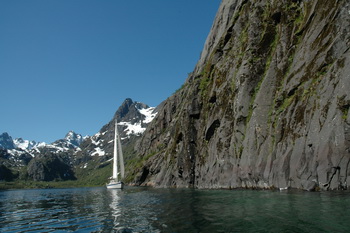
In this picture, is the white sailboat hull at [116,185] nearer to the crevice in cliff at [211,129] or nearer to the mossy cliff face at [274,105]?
the mossy cliff face at [274,105]

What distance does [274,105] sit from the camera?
160 ft

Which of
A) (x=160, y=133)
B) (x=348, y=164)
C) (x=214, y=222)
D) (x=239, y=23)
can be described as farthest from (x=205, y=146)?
(x=160, y=133)

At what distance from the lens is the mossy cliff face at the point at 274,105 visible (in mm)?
34125

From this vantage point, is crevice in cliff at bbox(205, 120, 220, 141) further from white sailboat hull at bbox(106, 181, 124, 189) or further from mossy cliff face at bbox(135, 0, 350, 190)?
white sailboat hull at bbox(106, 181, 124, 189)

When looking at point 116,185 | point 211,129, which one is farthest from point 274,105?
point 116,185

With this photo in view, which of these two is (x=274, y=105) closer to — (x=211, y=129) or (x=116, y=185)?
(x=211, y=129)

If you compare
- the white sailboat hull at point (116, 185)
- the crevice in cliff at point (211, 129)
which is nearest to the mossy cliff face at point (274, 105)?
the crevice in cliff at point (211, 129)

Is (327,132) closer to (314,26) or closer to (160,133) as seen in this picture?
(314,26)

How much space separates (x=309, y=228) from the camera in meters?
14.5

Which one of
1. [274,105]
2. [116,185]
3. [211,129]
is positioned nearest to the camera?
[274,105]

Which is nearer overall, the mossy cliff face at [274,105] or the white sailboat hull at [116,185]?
the mossy cliff face at [274,105]

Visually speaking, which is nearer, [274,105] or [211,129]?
[274,105]

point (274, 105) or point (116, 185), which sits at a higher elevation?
point (274, 105)

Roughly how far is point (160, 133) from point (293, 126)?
469 ft
